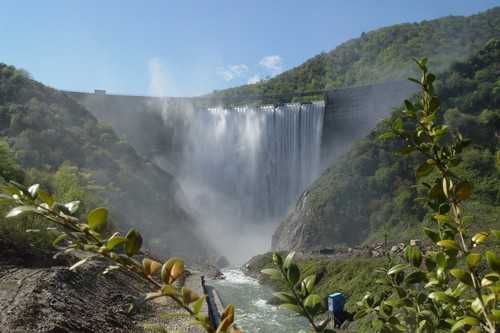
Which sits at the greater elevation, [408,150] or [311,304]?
[408,150]

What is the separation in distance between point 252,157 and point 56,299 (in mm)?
36614

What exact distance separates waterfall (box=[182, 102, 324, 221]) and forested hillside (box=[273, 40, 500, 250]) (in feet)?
17.6

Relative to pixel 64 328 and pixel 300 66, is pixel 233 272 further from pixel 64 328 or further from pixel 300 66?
pixel 300 66

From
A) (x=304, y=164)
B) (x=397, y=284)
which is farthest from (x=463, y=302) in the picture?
(x=304, y=164)

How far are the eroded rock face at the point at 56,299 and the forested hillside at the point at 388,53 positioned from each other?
3812 centimetres

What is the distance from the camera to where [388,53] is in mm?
63062

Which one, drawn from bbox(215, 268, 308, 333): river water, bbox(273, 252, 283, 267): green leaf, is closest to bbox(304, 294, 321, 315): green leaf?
bbox(273, 252, 283, 267): green leaf

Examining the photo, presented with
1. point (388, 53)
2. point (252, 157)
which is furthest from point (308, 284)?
point (388, 53)

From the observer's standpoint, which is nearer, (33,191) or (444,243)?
(33,191)

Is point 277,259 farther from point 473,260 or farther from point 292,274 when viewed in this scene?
point 473,260

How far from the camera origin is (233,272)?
2736 centimetres

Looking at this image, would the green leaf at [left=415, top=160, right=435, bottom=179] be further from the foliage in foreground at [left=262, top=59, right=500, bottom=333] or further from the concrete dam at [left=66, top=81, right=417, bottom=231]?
the concrete dam at [left=66, top=81, right=417, bottom=231]

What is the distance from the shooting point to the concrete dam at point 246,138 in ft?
125

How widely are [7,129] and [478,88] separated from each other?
33844 millimetres
